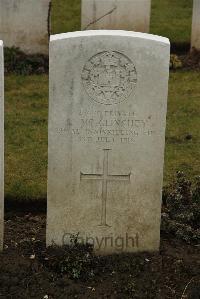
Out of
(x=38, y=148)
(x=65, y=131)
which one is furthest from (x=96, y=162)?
(x=38, y=148)

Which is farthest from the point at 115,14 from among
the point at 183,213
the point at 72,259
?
the point at 72,259

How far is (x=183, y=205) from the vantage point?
7016 millimetres

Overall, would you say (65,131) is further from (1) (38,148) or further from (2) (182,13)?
(2) (182,13)

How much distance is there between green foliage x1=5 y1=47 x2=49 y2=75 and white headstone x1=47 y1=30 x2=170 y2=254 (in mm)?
5196

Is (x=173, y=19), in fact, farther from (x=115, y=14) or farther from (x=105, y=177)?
(x=105, y=177)

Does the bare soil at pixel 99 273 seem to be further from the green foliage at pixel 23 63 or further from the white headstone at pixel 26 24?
the white headstone at pixel 26 24

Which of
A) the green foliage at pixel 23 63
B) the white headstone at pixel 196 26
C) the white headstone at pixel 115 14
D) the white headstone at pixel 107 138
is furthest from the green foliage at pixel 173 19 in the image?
the white headstone at pixel 107 138

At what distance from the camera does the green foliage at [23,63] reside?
11375 mm

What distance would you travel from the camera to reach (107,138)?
6281 millimetres

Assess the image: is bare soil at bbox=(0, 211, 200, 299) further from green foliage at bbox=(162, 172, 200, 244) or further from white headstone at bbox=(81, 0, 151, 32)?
white headstone at bbox=(81, 0, 151, 32)

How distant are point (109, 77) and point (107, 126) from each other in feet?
1.29

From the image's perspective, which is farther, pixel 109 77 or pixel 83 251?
pixel 83 251

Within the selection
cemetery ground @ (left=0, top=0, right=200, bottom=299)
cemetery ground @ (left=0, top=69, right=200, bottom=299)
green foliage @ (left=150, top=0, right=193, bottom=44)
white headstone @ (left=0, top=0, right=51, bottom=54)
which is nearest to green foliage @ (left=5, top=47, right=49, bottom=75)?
white headstone @ (left=0, top=0, right=51, bottom=54)

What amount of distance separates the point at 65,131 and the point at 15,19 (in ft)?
19.3
